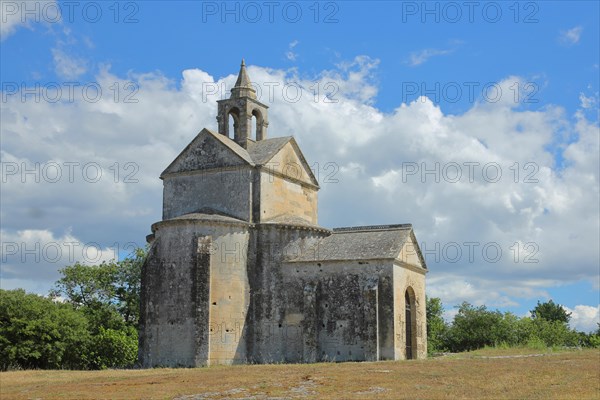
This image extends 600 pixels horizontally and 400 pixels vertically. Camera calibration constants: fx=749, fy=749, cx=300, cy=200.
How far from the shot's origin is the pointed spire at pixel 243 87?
1857 inches

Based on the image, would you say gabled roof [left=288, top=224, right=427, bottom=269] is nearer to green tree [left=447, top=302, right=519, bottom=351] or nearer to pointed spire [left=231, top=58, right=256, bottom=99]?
pointed spire [left=231, top=58, right=256, bottom=99]

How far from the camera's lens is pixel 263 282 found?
135 ft

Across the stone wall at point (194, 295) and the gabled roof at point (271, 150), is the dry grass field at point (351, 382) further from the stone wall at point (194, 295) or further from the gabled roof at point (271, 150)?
the gabled roof at point (271, 150)

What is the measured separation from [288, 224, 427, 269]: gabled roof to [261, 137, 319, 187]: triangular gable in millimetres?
4601

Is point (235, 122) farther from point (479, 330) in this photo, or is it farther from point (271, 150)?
point (479, 330)

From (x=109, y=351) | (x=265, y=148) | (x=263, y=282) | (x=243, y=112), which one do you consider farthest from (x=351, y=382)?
(x=109, y=351)

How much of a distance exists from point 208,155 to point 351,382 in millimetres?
20549

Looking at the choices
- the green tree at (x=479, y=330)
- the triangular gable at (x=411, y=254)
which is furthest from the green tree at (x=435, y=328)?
the triangular gable at (x=411, y=254)

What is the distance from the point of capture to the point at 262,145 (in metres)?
45.3

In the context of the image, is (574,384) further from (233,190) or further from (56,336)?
(56,336)

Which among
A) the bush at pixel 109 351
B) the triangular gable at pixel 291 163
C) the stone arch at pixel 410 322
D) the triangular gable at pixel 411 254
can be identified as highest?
the triangular gable at pixel 291 163

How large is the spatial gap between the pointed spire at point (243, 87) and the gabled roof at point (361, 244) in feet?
34.7

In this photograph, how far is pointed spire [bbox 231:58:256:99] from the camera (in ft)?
155

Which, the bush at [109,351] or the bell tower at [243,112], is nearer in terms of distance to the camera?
the bell tower at [243,112]
